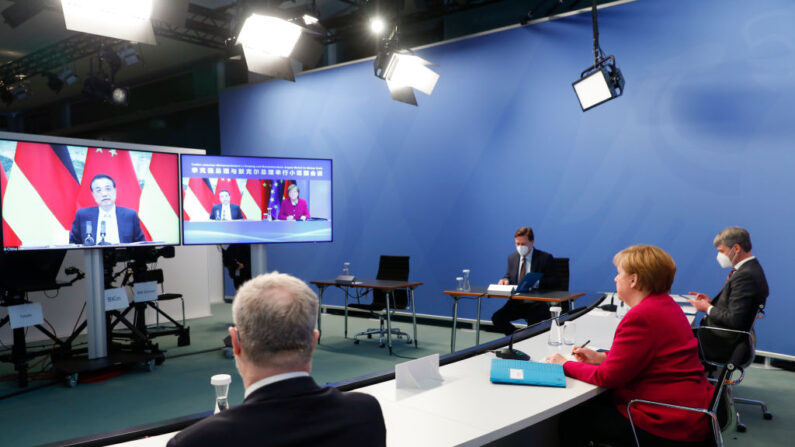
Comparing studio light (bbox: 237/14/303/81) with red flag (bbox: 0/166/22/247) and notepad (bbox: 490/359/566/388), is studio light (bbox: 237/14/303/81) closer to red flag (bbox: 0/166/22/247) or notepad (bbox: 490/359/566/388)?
red flag (bbox: 0/166/22/247)

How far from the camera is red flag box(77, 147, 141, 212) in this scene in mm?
4773

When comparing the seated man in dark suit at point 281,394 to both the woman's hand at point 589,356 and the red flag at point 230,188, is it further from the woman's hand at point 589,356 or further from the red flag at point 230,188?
the red flag at point 230,188

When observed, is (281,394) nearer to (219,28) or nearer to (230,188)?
(230,188)

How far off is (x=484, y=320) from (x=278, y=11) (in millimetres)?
4448

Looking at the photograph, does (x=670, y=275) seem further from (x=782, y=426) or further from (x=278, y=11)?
(x=278, y=11)

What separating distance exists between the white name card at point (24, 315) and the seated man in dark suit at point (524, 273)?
4279 millimetres

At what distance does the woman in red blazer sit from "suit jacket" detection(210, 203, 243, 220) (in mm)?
3988

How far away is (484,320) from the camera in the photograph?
6.78m

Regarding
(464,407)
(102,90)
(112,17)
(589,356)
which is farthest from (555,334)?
(102,90)

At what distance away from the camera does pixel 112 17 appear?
3.41m

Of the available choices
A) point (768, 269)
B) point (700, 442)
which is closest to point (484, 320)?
point (768, 269)

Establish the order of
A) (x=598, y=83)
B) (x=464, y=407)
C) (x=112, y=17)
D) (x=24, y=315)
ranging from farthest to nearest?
(x=598, y=83) < (x=24, y=315) < (x=112, y=17) < (x=464, y=407)

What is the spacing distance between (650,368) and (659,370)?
1.2 inches

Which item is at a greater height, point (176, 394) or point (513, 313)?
point (513, 313)
